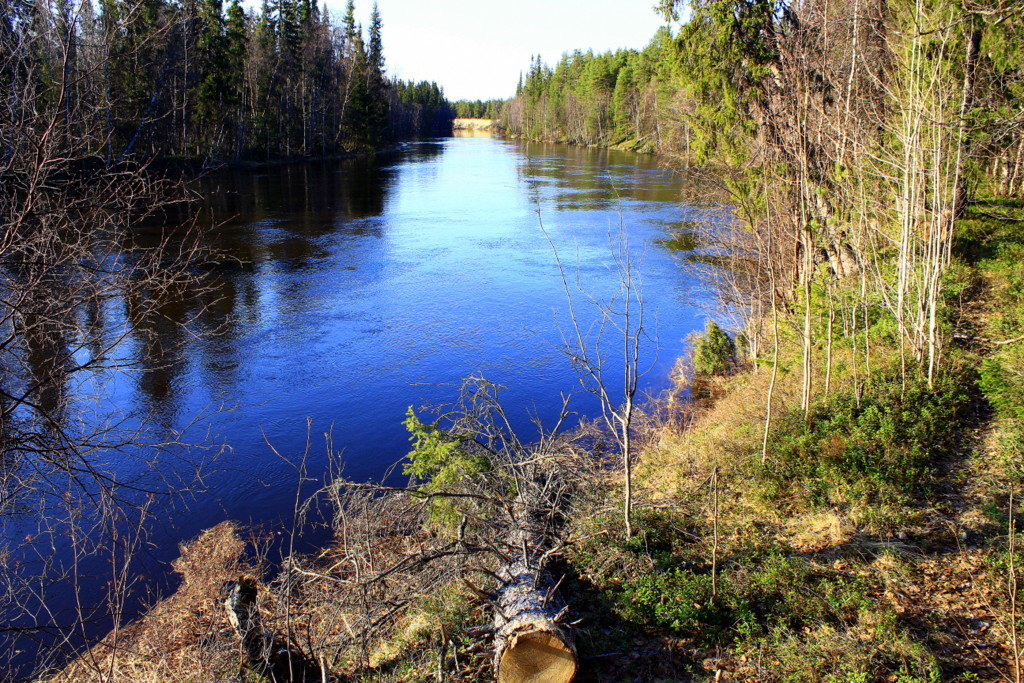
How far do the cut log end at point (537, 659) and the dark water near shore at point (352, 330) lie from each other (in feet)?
11.2

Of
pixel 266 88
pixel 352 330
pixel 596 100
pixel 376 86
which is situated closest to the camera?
pixel 352 330

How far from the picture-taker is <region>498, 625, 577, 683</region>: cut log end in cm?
532

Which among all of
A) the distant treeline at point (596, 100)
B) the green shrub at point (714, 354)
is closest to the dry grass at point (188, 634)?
→ the green shrub at point (714, 354)

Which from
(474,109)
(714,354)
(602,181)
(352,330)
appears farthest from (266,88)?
(474,109)

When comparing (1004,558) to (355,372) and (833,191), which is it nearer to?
(833,191)

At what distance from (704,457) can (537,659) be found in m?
4.74

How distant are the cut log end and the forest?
0.06 feet

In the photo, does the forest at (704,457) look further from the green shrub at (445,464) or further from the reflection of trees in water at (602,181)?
the reflection of trees in water at (602,181)

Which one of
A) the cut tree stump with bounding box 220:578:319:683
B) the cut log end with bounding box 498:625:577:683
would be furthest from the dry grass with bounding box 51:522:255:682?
the cut log end with bounding box 498:625:577:683

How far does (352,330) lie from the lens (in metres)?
17.2

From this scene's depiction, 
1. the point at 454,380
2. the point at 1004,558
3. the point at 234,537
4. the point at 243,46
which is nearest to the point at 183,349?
the point at 454,380

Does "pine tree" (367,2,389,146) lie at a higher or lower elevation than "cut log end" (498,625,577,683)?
higher

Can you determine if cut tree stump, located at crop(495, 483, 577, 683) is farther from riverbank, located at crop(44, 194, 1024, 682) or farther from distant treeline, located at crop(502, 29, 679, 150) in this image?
distant treeline, located at crop(502, 29, 679, 150)

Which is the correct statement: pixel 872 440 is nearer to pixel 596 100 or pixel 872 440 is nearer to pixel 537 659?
pixel 537 659
